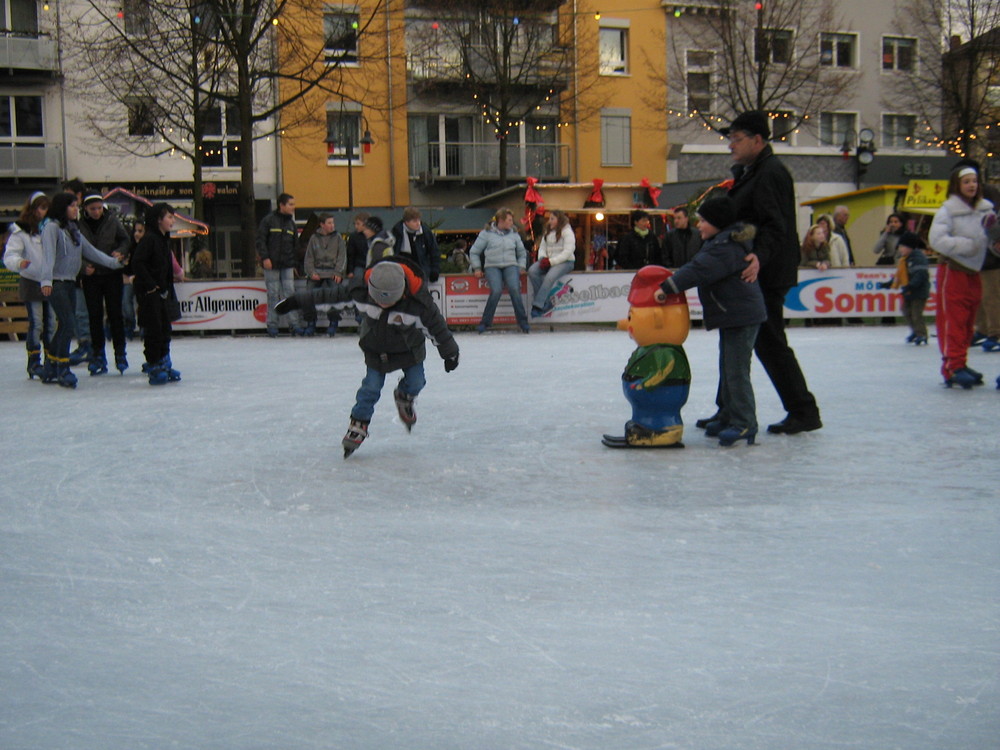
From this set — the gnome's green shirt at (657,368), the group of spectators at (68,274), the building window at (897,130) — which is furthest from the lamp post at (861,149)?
the gnome's green shirt at (657,368)

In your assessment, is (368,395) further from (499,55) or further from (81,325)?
(499,55)

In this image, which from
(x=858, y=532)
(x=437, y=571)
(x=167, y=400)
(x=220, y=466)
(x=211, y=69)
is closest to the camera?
(x=437, y=571)

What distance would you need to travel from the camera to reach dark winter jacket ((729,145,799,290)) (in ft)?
18.5

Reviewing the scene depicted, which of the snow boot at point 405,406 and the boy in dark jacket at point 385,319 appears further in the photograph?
the snow boot at point 405,406

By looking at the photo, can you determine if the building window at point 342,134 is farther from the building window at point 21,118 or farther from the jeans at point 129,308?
the jeans at point 129,308

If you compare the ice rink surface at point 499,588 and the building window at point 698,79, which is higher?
the building window at point 698,79

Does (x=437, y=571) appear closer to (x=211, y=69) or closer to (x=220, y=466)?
(x=220, y=466)

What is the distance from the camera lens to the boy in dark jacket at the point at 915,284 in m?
11.6

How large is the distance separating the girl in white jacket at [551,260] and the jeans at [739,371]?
9216 mm

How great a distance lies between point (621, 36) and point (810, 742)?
115ft

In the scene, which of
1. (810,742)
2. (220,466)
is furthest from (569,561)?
(220,466)

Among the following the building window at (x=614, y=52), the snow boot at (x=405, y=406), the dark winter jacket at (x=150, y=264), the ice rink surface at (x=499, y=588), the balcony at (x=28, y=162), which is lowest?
the ice rink surface at (x=499, y=588)

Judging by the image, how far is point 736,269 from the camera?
5.48 meters

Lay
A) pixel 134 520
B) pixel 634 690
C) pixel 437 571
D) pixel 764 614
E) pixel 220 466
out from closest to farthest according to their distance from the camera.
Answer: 1. pixel 634 690
2. pixel 764 614
3. pixel 437 571
4. pixel 134 520
5. pixel 220 466
